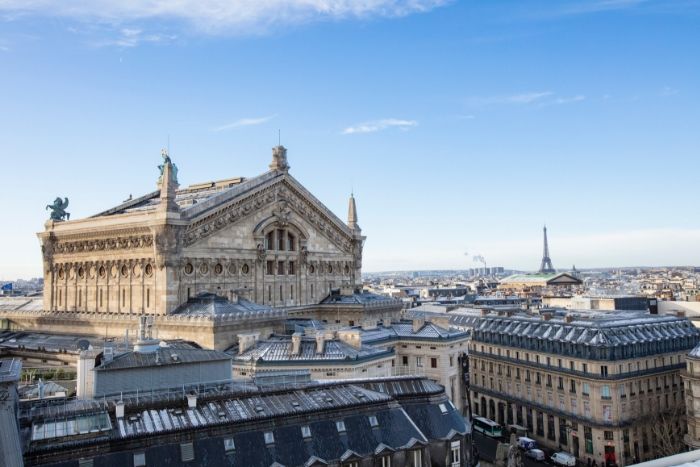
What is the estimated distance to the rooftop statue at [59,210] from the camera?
275ft

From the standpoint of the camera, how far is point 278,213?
79.0 meters

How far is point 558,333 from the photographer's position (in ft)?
272

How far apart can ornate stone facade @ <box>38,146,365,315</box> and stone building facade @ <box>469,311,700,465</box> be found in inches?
984

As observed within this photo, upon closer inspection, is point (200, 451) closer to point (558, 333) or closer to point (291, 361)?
point (291, 361)

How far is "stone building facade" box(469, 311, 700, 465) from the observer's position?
7475cm

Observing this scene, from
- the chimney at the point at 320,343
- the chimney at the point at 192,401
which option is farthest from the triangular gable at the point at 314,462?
the chimney at the point at 320,343

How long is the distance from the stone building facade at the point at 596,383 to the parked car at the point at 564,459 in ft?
8.22

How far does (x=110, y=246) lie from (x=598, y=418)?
55463 mm

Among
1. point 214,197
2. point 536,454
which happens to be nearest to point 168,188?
point 214,197

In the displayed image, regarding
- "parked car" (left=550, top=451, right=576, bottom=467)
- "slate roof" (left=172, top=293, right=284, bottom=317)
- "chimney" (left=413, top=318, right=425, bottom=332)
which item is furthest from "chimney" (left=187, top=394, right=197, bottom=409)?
"parked car" (left=550, top=451, right=576, bottom=467)

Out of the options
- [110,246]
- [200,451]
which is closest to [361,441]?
[200,451]

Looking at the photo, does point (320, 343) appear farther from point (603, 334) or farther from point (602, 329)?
point (602, 329)

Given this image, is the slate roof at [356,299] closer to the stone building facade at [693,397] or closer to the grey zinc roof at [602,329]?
the grey zinc roof at [602,329]

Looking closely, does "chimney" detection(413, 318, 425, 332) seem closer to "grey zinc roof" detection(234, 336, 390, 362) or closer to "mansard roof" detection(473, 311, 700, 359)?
"grey zinc roof" detection(234, 336, 390, 362)
